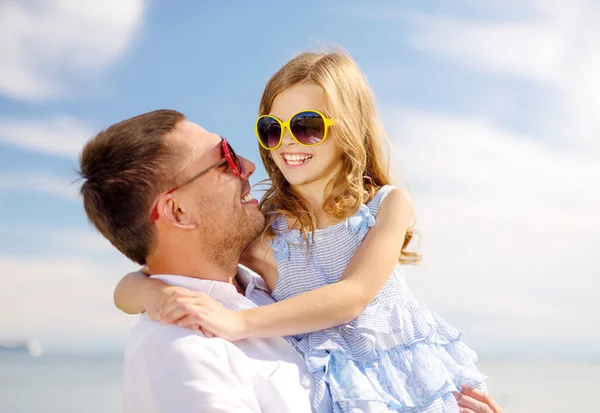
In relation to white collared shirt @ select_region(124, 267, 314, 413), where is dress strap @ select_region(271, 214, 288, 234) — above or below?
above

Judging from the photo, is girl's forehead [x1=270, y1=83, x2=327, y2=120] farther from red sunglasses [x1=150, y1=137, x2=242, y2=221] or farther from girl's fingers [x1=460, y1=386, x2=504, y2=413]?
girl's fingers [x1=460, y1=386, x2=504, y2=413]

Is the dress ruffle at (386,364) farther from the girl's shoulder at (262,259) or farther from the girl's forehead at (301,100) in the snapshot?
the girl's forehead at (301,100)

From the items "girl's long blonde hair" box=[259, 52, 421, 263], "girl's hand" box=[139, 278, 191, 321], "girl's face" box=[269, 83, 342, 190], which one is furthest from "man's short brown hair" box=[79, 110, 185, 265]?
"girl's long blonde hair" box=[259, 52, 421, 263]

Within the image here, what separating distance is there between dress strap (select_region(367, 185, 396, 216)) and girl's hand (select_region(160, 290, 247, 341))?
1.26 m

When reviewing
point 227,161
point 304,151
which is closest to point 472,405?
point 304,151

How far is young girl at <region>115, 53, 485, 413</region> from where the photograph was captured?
3473mm

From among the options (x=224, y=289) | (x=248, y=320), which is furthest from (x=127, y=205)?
(x=248, y=320)

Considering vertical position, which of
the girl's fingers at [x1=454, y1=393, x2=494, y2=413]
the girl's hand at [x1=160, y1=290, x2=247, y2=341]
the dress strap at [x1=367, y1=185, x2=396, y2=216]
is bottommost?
the girl's fingers at [x1=454, y1=393, x2=494, y2=413]

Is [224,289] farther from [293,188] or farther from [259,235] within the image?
[293,188]

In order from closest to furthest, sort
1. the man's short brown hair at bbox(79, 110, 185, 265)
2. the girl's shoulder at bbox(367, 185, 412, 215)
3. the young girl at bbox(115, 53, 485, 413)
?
1. the young girl at bbox(115, 53, 485, 413)
2. the man's short brown hair at bbox(79, 110, 185, 265)
3. the girl's shoulder at bbox(367, 185, 412, 215)

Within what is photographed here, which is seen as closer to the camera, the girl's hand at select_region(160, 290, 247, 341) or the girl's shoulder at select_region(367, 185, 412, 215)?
the girl's hand at select_region(160, 290, 247, 341)

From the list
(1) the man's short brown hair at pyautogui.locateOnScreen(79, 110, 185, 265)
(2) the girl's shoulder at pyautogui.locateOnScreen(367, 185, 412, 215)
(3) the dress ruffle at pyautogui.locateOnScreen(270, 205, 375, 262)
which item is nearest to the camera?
(1) the man's short brown hair at pyautogui.locateOnScreen(79, 110, 185, 265)

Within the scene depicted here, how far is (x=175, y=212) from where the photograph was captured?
12.4 feet

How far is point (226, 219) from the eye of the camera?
3.88m
